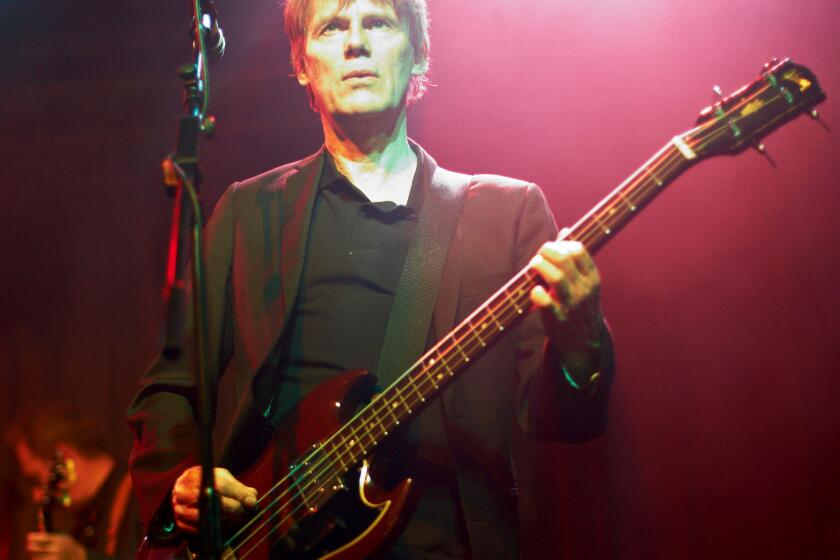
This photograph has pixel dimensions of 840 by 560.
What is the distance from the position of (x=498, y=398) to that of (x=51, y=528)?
2.15 meters

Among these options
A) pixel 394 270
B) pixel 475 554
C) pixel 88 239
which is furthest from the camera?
pixel 88 239

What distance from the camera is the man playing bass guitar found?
1.80 m

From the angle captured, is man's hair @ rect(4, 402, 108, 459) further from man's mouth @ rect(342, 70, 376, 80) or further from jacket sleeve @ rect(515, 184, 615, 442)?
jacket sleeve @ rect(515, 184, 615, 442)

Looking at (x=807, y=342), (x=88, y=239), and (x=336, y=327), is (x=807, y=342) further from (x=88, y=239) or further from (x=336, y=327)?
A: (x=88, y=239)

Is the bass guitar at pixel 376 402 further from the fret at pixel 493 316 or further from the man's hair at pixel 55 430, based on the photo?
the man's hair at pixel 55 430

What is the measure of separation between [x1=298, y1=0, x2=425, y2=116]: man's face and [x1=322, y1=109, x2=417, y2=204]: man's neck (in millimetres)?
53

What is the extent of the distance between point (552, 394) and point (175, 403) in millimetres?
986

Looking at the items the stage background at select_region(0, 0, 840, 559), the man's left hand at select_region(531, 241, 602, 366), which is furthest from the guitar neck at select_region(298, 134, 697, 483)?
the stage background at select_region(0, 0, 840, 559)

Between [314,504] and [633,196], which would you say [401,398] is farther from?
[633,196]

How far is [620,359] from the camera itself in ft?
9.20

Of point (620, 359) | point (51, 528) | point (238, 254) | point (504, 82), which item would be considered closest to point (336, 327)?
point (238, 254)

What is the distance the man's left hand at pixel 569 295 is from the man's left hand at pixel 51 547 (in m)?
2.45

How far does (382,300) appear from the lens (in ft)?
6.88

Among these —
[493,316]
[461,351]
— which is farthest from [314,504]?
[493,316]
